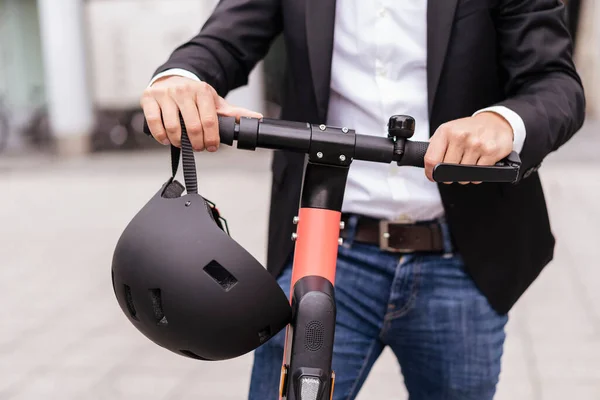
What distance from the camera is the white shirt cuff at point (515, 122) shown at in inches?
46.8

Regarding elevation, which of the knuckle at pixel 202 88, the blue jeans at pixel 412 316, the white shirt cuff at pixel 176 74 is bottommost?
the blue jeans at pixel 412 316

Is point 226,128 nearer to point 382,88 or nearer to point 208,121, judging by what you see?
point 208,121

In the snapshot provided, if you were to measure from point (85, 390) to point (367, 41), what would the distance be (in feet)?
8.55

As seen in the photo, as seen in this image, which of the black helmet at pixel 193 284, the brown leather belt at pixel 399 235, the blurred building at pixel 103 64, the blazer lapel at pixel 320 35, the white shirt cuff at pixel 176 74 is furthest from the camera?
the blurred building at pixel 103 64

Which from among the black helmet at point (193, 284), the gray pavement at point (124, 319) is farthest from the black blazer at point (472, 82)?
the gray pavement at point (124, 319)

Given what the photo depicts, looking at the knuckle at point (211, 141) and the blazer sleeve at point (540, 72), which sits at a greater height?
the blazer sleeve at point (540, 72)

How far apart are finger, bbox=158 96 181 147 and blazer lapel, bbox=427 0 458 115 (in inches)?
22.8

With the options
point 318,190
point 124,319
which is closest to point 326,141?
point 318,190

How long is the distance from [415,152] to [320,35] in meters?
0.46

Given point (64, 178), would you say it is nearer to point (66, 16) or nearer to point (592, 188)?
point (66, 16)

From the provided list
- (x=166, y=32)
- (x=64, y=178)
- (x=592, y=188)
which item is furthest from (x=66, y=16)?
(x=592, y=188)

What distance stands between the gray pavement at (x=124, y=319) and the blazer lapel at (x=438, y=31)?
2.30m

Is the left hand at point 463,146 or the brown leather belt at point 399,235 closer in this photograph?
the left hand at point 463,146

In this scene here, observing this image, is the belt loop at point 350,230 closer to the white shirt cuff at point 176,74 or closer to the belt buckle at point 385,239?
the belt buckle at point 385,239
